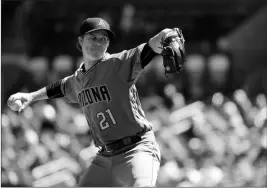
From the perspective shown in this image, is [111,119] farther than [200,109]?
No

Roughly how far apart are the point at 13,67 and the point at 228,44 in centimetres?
352

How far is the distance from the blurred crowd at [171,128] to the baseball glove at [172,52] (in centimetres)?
583

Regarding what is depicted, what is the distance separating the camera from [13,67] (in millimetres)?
10859

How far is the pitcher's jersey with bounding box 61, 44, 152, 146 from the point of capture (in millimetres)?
4363

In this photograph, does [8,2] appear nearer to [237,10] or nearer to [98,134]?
[237,10]

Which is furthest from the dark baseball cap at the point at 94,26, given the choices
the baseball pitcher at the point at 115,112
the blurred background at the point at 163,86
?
the blurred background at the point at 163,86

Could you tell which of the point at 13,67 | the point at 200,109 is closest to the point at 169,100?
the point at 200,109

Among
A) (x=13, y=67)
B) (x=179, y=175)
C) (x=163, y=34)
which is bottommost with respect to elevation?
(x=179, y=175)

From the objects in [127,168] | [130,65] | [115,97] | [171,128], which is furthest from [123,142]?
[171,128]

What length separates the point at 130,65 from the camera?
4332 millimetres

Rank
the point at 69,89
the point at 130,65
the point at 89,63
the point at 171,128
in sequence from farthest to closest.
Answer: the point at 171,128 → the point at 69,89 → the point at 89,63 → the point at 130,65

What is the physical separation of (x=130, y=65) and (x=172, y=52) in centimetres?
38

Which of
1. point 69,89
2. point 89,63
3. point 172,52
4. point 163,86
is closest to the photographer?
point 172,52

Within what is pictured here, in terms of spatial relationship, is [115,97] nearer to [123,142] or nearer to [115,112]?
[115,112]
